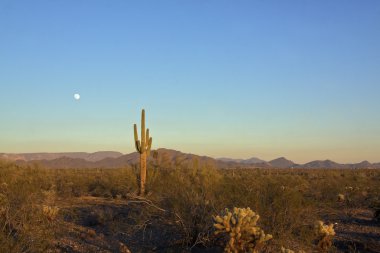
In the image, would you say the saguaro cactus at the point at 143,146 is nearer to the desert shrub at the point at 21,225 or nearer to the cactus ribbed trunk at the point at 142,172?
the cactus ribbed trunk at the point at 142,172

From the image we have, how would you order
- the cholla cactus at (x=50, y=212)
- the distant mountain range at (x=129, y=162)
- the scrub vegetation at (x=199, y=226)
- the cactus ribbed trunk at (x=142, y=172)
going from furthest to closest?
Answer: the distant mountain range at (x=129, y=162) → the cactus ribbed trunk at (x=142, y=172) → the cholla cactus at (x=50, y=212) → the scrub vegetation at (x=199, y=226)

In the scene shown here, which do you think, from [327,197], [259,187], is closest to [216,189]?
[259,187]

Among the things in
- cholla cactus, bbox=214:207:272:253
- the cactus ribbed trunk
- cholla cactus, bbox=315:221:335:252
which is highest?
the cactus ribbed trunk

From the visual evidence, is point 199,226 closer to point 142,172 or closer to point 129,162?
point 142,172

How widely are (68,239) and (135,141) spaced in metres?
9.53

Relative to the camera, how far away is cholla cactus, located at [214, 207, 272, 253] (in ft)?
26.3

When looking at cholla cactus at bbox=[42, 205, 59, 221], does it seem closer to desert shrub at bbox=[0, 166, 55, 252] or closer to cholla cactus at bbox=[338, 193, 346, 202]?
desert shrub at bbox=[0, 166, 55, 252]

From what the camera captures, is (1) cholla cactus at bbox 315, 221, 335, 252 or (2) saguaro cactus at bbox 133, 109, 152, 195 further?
(2) saguaro cactus at bbox 133, 109, 152, 195

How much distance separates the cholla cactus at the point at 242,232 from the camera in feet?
26.3

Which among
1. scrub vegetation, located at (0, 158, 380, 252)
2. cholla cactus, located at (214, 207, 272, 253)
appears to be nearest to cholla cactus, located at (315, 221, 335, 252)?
scrub vegetation, located at (0, 158, 380, 252)

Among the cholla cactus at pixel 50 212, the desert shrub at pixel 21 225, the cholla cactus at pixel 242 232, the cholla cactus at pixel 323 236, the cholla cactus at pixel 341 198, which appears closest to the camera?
the desert shrub at pixel 21 225

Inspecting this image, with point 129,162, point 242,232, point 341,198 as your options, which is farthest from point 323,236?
point 129,162

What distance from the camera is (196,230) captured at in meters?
9.32

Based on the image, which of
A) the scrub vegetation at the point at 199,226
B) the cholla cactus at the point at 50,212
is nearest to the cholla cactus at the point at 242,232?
the scrub vegetation at the point at 199,226
